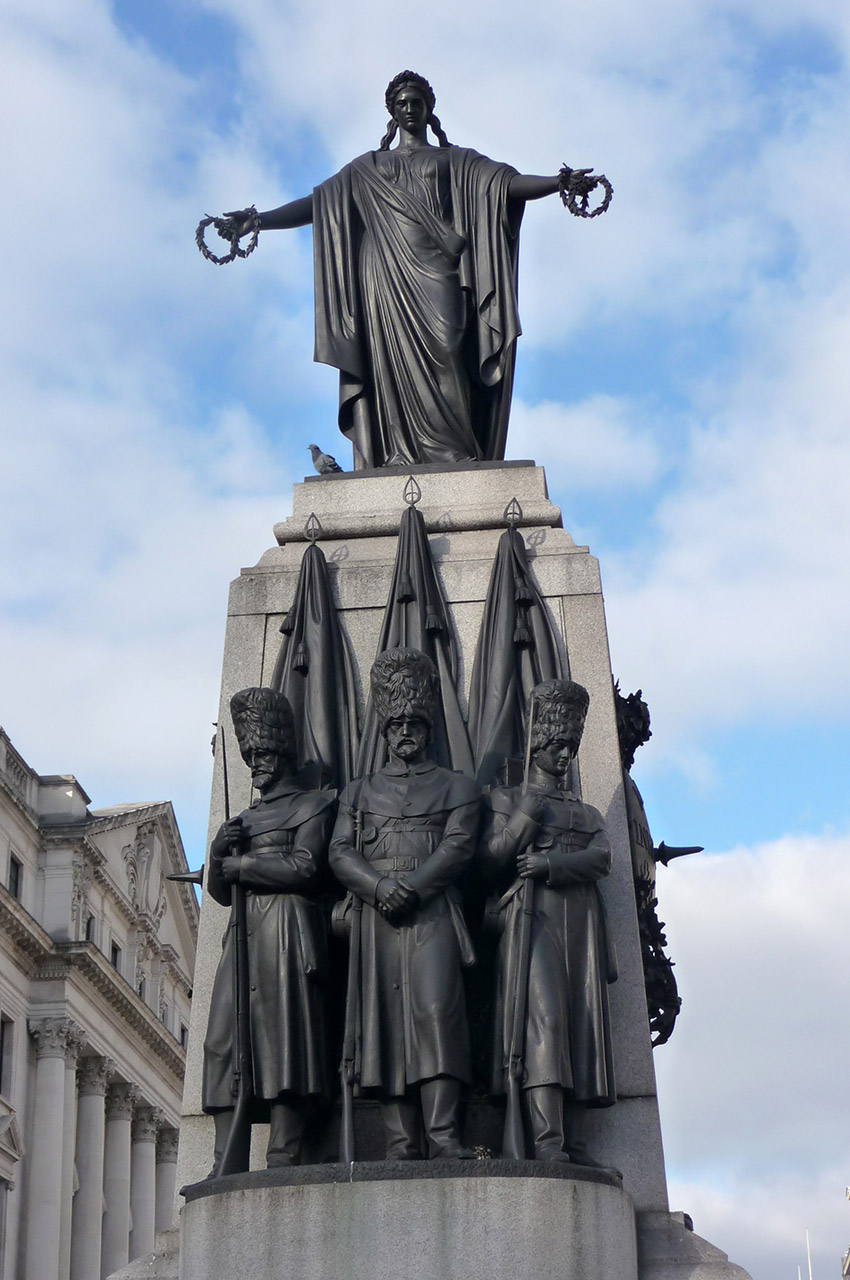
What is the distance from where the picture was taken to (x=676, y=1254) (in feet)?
28.0

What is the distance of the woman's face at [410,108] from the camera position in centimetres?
1266

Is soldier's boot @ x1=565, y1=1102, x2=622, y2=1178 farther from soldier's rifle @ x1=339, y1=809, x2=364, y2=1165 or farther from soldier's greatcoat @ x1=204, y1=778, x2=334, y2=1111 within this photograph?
soldier's greatcoat @ x1=204, y1=778, x2=334, y2=1111

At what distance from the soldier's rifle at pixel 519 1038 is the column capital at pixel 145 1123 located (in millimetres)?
60512

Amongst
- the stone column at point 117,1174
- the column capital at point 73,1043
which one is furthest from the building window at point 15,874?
the stone column at point 117,1174

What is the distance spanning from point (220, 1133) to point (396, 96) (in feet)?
25.1

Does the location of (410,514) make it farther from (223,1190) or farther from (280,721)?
(223,1190)

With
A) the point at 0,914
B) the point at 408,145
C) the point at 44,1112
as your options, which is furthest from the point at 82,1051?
the point at 408,145

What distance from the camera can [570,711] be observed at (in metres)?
9.16

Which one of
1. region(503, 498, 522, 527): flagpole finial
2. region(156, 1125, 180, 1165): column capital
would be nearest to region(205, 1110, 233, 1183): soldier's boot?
region(503, 498, 522, 527): flagpole finial

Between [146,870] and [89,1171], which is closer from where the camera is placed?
[89,1171]

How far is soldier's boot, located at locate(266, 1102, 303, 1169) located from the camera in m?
8.50

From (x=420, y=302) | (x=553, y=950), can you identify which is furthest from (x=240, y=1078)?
(x=420, y=302)

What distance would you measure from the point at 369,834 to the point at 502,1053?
1270 mm

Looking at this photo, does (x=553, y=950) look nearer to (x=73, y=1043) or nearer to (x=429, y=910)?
(x=429, y=910)
